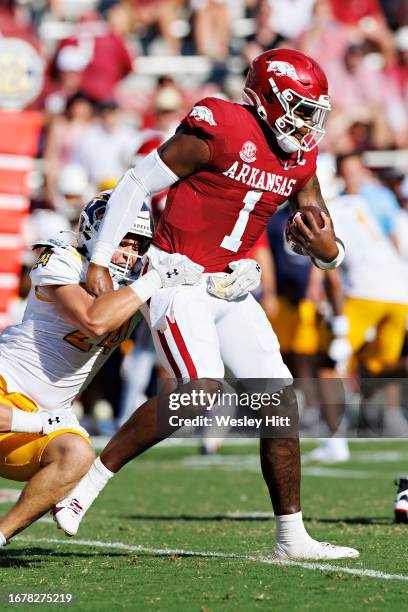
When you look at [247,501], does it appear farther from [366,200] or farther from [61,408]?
[366,200]

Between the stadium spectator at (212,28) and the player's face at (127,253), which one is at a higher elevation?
the stadium spectator at (212,28)

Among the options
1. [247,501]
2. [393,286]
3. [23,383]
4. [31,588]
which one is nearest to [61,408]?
[23,383]

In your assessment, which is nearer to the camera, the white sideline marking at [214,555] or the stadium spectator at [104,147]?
the white sideline marking at [214,555]

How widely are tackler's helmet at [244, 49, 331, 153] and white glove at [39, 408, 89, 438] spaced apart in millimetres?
1406

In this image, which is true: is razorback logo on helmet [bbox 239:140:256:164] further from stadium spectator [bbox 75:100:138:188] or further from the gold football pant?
stadium spectator [bbox 75:100:138:188]

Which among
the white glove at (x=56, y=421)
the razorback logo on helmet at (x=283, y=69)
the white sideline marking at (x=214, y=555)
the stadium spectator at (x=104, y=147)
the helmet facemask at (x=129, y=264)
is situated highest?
the stadium spectator at (x=104, y=147)

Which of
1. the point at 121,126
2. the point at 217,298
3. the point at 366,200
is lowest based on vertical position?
the point at 217,298

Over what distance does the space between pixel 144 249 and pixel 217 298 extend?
46 centimetres

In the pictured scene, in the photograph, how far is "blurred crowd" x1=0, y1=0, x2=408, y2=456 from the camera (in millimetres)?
10453

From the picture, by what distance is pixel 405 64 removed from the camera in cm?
1459

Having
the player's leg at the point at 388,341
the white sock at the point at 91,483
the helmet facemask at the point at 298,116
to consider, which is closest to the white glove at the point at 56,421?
the white sock at the point at 91,483

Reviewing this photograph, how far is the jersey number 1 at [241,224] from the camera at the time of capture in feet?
16.9

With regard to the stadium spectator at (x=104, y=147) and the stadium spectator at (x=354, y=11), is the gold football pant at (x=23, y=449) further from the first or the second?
the stadium spectator at (x=354, y=11)

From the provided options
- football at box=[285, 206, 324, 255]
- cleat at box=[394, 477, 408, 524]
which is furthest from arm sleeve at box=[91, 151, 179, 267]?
cleat at box=[394, 477, 408, 524]
